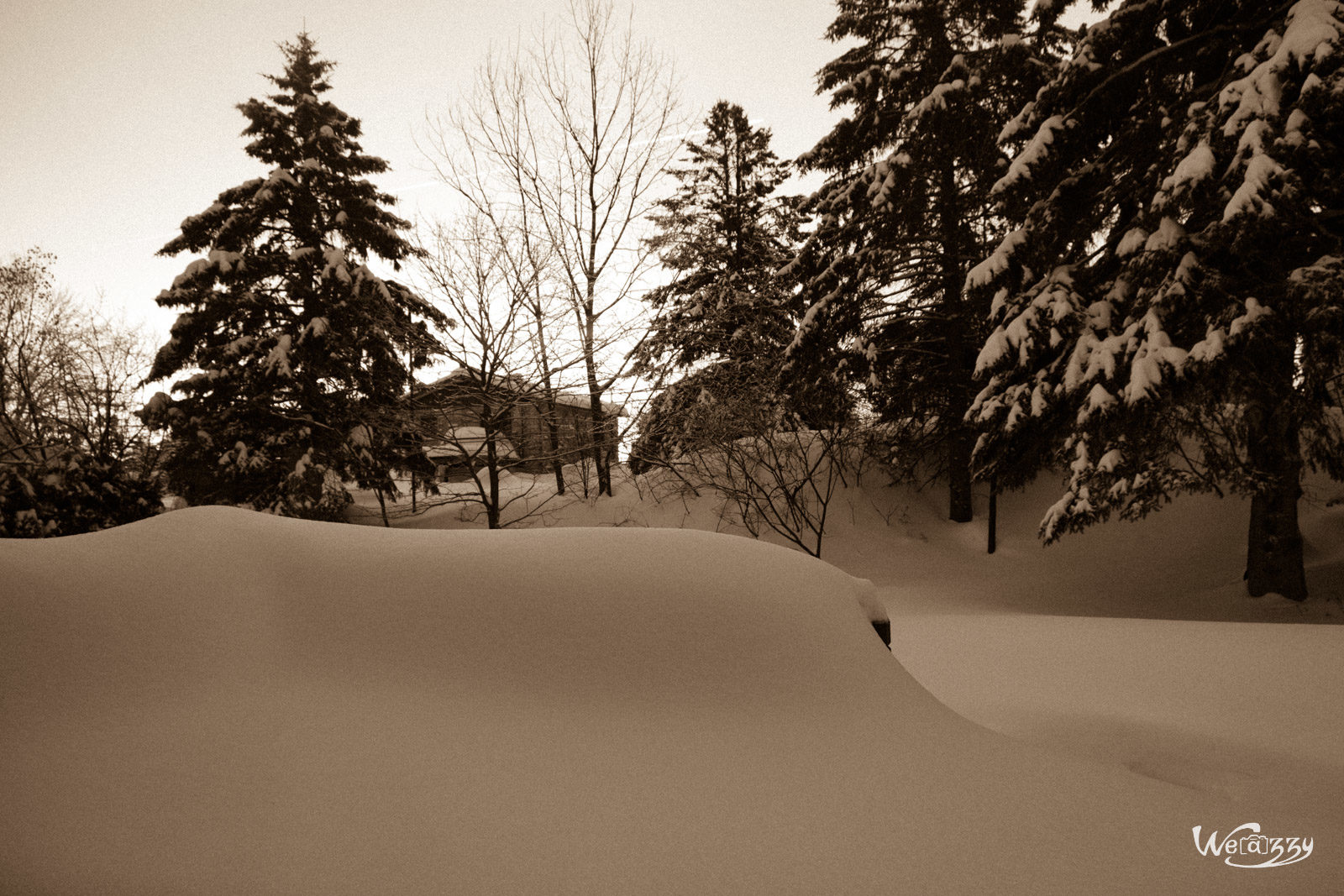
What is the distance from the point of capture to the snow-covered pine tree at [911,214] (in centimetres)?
1238

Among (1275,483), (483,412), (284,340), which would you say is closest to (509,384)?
(483,412)

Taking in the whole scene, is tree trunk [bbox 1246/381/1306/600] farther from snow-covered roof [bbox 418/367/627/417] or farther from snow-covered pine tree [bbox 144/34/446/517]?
snow-covered pine tree [bbox 144/34/446/517]

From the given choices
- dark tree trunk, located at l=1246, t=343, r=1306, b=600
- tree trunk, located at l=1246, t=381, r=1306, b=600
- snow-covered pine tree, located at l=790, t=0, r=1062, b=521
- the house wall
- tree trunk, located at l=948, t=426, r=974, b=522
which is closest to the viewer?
dark tree trunk, located at l=1246, t=343, r=1306, b=600

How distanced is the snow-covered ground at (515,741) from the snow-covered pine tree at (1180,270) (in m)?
5.46

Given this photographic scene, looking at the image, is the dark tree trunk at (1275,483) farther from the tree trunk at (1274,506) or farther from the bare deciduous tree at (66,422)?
the bare deciduous tree at (66,422)

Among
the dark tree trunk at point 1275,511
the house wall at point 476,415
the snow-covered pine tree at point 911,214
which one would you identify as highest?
the snow-covered pine tree at point 911,214

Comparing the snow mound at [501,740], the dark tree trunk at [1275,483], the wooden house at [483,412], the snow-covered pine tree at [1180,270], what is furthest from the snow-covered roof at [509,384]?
the dark tree trunk at [1275,483]

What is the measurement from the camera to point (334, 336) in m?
15.2

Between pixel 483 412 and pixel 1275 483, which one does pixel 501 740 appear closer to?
pixel 483 412

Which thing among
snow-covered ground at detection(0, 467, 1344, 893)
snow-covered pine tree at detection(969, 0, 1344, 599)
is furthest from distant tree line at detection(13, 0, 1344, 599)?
snow-covered ground at detection(0, 467, 1344, 893)

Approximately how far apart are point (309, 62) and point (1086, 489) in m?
20.3

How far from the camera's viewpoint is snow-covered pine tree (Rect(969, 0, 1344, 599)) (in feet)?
20.1

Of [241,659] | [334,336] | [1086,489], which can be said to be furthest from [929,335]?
[241,659]

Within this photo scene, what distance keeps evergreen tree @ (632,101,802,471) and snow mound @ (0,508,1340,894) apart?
9.27 metres
